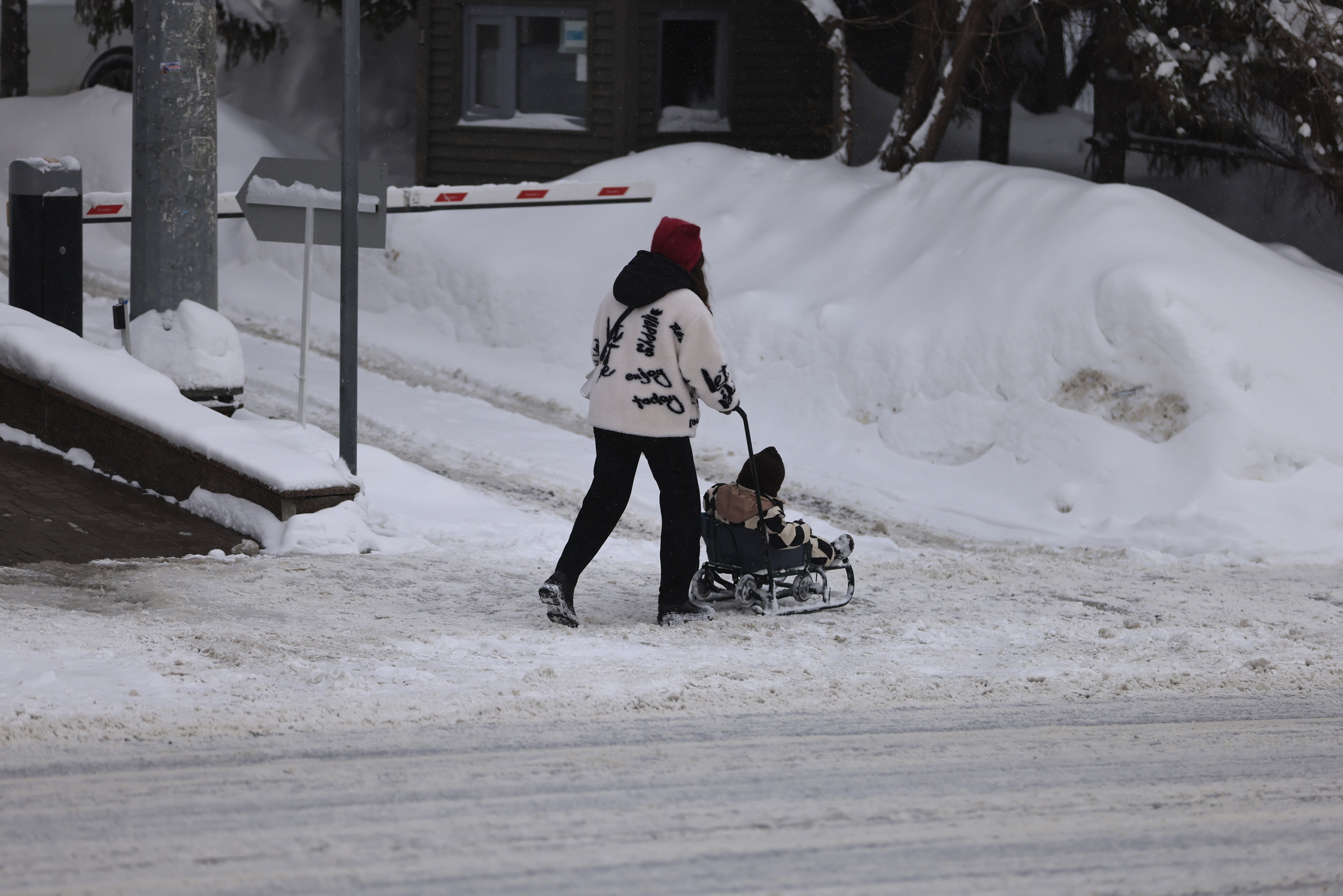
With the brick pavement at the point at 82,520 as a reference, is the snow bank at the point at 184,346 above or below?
above

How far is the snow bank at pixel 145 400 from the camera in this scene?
6.65 m

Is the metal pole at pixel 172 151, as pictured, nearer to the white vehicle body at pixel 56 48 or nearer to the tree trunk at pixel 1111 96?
the tree trunk at pixel 1111 96

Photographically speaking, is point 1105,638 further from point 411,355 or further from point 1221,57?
point 411,355

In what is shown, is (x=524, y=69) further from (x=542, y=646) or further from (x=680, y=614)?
(x=542, y=646)

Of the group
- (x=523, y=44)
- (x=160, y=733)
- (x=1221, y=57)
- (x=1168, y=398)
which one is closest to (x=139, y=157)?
Result: (x=160, y=733)

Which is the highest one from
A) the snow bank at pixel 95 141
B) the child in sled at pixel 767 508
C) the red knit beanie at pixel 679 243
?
the snow bank at pixel 95 141

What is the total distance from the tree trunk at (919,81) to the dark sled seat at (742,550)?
7.12 meters

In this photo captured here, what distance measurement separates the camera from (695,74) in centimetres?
1647

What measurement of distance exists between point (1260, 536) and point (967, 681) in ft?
11.3

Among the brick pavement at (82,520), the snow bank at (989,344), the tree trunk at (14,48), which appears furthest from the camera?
the tree trunk at (14,48)

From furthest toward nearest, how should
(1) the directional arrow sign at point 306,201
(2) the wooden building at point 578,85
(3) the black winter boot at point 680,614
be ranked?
(2) the wooden building at point 578,85, (1) the directional arrow sign at point 306,201, (3) the black winter boot at point 680,614

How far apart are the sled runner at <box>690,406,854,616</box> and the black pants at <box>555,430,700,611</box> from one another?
0.11 metres

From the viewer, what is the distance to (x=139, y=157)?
7914mm

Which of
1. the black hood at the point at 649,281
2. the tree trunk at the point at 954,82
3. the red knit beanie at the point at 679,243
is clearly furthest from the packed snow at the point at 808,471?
the red knit beanie at the point at 679,243
